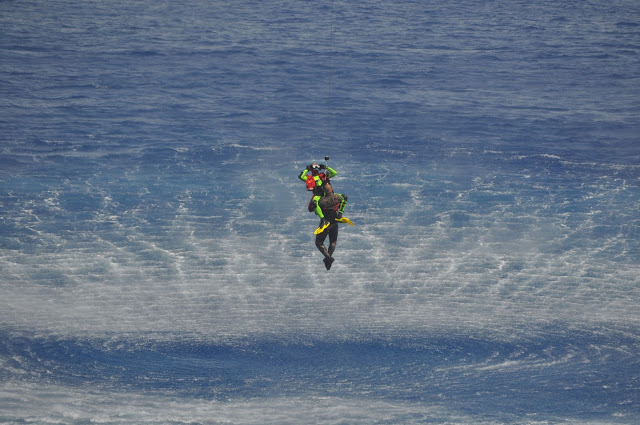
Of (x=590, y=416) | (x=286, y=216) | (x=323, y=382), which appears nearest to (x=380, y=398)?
(x=323, y=382)

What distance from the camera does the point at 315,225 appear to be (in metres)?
37.2

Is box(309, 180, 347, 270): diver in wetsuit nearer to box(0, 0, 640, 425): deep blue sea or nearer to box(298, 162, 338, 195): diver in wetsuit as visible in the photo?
box(298, 162, 338, 195): diver in wetsuit

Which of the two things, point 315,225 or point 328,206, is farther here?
point 315,225

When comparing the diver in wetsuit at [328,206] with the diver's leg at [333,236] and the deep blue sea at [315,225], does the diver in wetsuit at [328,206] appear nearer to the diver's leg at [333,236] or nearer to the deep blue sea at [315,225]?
the diver's leg at [333,236]

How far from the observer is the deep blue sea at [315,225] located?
28.3 m

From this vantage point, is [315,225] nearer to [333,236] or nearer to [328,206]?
[333,236]

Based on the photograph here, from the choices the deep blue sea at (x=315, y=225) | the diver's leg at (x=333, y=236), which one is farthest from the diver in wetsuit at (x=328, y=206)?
the deep blue sea at (x=315, y=225)

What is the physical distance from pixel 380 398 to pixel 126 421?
8.76 meters

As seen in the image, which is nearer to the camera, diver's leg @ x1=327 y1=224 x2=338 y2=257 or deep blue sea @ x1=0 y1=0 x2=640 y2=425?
diver's leg @ x1=327 y1=224 x2=338 y2=257

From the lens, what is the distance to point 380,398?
1095 inches

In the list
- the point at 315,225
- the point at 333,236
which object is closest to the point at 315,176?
the point at 333,236

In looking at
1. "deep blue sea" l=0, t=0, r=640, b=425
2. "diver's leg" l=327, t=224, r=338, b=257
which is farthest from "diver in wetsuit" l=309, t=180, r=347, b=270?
"deep blue sea" l=0, t=0, r=640, b=425

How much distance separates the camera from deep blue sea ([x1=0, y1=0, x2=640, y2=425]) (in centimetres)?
2834

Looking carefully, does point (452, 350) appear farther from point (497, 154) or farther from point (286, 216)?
point (497, 154)
